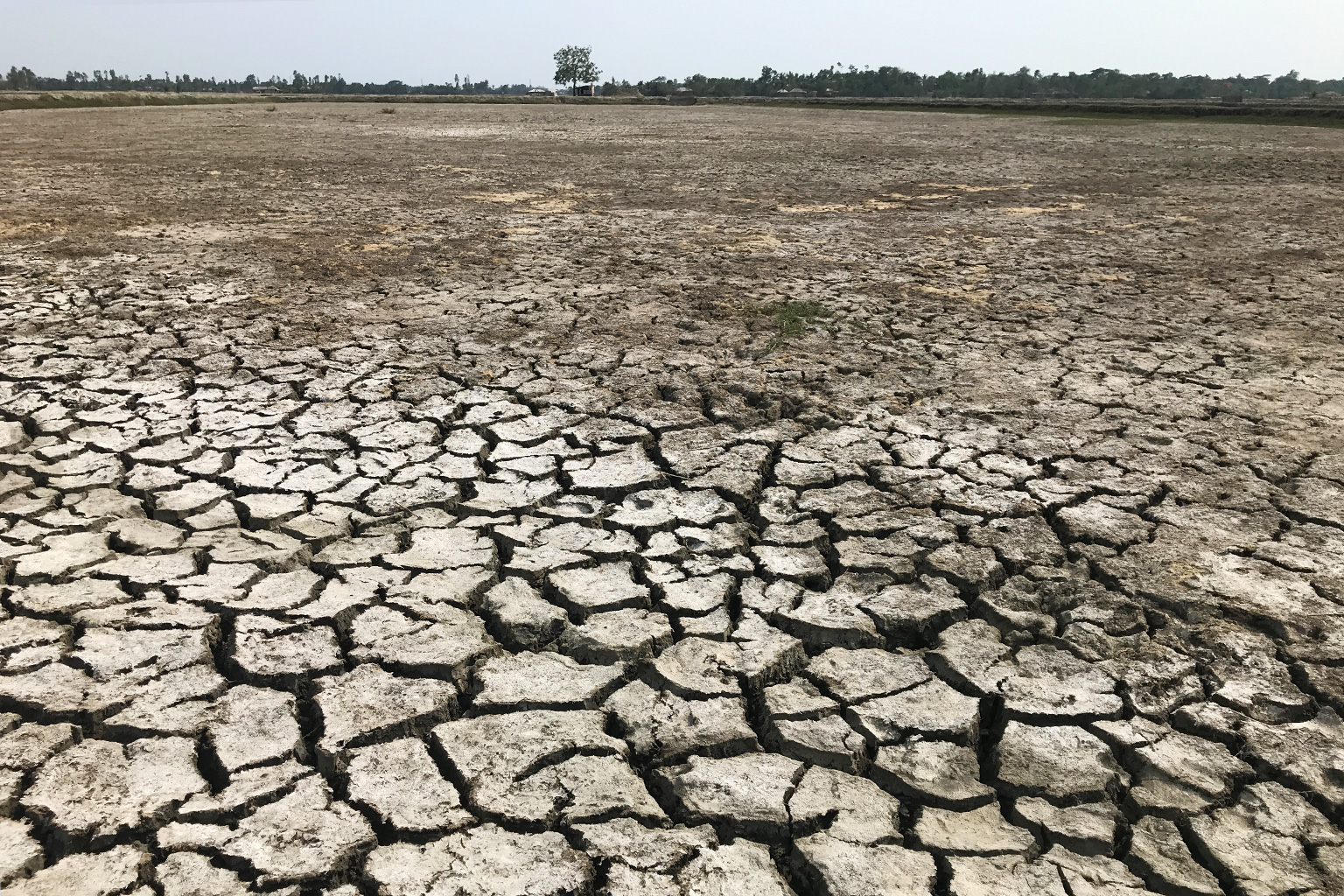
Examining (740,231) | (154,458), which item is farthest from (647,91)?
(154,458)

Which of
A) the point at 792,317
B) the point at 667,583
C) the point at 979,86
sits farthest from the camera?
the point at 979,86

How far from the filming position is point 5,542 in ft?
8.53

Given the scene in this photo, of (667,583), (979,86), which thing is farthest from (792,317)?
(979,86)

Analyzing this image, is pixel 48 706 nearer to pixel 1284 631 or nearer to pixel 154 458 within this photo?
pixel 154 458

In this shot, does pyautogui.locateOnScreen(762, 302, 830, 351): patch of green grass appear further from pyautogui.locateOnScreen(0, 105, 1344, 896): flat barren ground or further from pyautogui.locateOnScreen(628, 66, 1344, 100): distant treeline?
pyautogui.locateOnScreen(628, 66, 1344, 100): distant treeline

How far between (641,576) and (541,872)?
1.00m

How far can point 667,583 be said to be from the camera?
2484 mm

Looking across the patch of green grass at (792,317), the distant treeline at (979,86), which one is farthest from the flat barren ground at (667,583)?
the distant treeline at (979,86)

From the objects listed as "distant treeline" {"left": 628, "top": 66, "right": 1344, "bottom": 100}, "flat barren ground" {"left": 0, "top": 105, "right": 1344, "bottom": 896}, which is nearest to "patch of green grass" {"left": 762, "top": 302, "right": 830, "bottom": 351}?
"flat barren ground" {"left": 0, "top": 105, "right": 1344, "bottom": 896}

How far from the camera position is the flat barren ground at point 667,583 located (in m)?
1.69

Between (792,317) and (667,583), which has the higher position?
(792,317)

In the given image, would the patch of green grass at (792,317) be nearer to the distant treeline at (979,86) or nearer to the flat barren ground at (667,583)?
the flat barren ground at (667,583)

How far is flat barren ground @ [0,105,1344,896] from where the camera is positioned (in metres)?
1.69

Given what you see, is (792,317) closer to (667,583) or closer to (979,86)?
(667,583)
